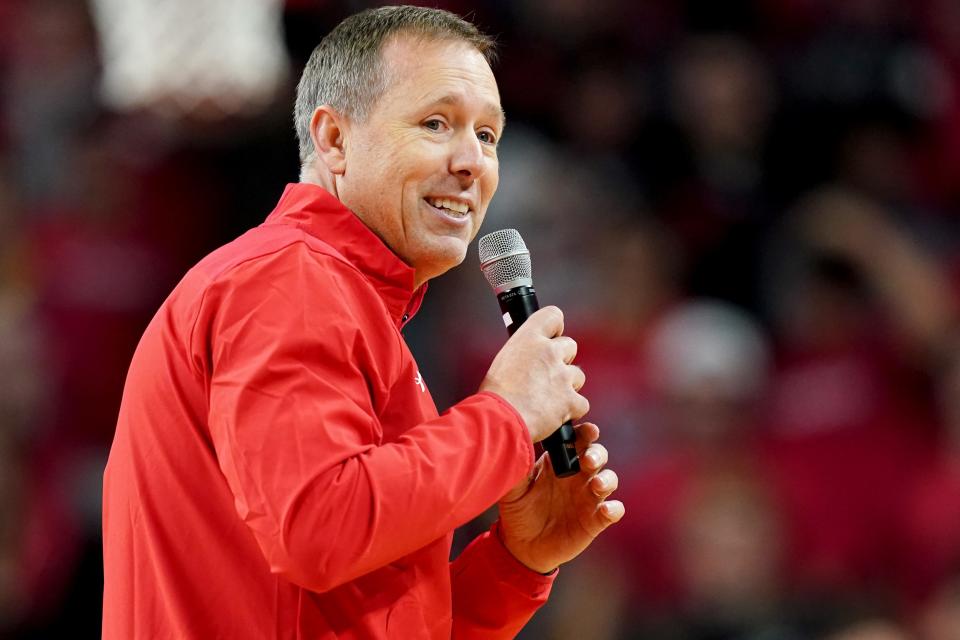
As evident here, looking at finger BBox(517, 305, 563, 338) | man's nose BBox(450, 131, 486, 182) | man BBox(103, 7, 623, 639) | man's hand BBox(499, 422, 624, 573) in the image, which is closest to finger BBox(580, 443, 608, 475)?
man BBox(103, 7, 623, 639)

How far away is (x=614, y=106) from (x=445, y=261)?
4645 millimetres

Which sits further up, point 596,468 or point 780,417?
point 596,468

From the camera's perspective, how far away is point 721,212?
670 centimetres

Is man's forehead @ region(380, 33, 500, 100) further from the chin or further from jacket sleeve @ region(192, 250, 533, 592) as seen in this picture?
jacket sleeve @ region(192, 250, 533, 592)

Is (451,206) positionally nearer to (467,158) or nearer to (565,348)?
(467,158)

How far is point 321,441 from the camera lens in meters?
2.02

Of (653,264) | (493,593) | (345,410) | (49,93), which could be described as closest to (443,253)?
(345,410)

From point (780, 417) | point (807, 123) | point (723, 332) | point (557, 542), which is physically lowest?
point (780, 417)

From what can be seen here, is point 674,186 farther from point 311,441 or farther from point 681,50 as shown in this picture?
point 311,441

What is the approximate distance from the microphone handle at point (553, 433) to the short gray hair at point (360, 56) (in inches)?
16.1

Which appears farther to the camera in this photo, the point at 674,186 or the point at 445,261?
the point at 674,186

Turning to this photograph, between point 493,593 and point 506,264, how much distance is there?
2.13ft

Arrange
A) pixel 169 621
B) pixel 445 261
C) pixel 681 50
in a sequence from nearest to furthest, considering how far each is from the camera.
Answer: pixel 169 621
pixel 445 261
pixel 681 50

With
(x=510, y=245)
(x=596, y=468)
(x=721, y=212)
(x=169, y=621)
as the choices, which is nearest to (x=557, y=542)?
(x=596, y=468)
